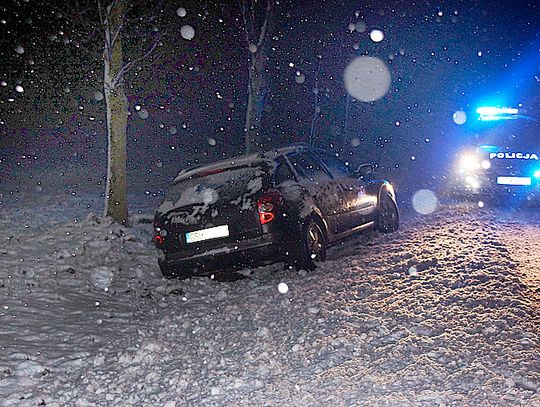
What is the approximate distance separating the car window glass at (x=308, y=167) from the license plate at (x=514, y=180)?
5346 mm

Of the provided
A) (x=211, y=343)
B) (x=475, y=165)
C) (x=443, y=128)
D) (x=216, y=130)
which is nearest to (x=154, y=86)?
(x=216, y=130)

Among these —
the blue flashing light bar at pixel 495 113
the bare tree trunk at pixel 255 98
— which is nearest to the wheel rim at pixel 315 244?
the blue flashing light bar at pixel 495 113

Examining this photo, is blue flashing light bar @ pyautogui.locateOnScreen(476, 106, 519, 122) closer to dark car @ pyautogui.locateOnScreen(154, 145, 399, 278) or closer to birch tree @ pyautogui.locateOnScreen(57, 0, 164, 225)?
dark car @ pyautogui.locateOnScreen(154, 145, 399, 278)

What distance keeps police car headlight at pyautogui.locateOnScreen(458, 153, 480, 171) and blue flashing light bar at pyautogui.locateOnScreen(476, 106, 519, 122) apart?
5.69 ft

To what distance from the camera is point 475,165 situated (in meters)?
13.6

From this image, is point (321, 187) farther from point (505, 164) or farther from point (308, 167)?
point (505, 164)

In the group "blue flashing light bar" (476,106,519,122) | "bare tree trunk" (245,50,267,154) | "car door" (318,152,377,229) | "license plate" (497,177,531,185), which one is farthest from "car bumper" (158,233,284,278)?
"bare tree trunk" (245,50,267,154)

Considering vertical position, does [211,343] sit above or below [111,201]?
below

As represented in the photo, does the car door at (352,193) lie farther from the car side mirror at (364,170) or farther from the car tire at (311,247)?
the car tire at (311,247)

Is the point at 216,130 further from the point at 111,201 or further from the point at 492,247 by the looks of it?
the point at 492,247

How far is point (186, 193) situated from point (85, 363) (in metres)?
3.34

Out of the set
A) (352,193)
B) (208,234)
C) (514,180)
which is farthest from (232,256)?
(514,180)

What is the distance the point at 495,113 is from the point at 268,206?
31.2ft

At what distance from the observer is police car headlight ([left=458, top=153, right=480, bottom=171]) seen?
13.5 meters
